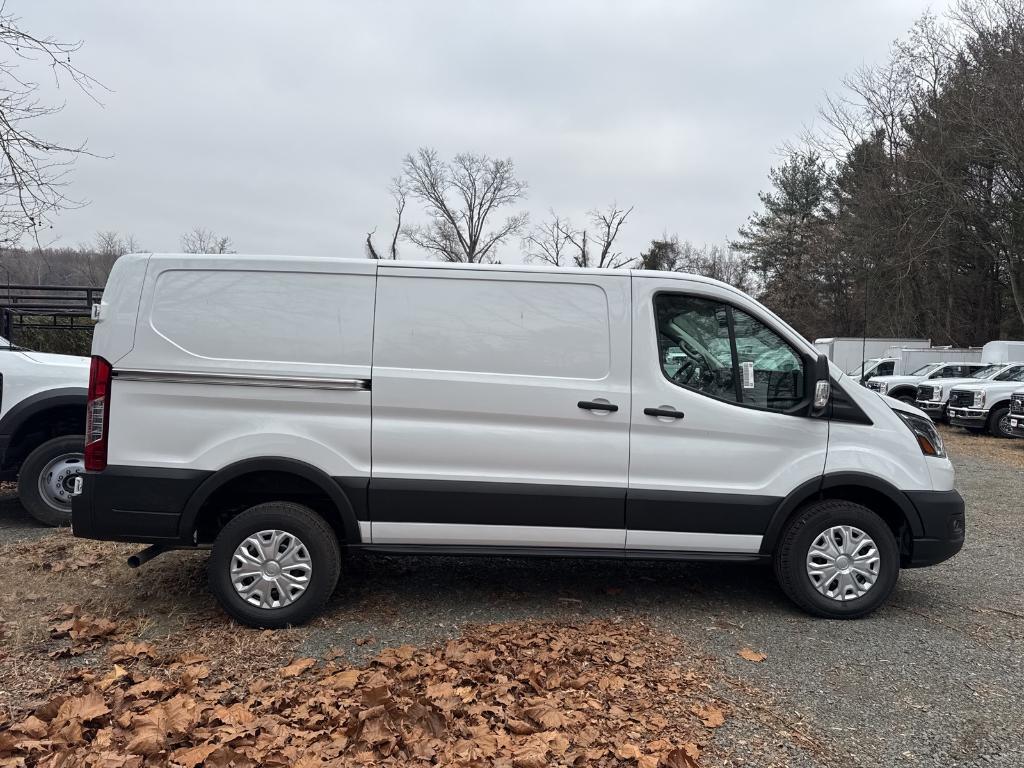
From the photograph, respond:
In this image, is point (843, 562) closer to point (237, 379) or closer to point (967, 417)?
point (237, 379)

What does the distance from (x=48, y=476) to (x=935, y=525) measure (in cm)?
662

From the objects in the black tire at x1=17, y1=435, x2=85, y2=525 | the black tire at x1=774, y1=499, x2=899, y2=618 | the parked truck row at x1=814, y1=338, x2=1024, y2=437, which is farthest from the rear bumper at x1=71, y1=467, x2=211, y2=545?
the parked truck row at x1=814, y1=338, x2=1024, y2=437

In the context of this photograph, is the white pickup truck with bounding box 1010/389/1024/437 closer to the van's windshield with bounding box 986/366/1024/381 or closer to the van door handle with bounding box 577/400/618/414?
the van's windshield with bounding box 986/366/1024/381

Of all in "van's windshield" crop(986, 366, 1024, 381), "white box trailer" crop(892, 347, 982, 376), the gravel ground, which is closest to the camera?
the gravel ground

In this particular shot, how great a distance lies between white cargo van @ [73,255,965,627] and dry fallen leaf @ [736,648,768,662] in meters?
0.61

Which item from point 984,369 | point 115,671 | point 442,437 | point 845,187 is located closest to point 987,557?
point 442,437

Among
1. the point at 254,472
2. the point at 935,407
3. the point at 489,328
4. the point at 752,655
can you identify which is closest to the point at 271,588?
the point at 254,472

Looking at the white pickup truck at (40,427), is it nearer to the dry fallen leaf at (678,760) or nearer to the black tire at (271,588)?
the black tire at (271,588)

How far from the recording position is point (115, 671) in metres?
3.45

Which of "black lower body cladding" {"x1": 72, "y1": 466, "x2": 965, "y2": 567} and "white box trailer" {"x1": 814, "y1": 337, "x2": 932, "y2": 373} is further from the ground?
"white box trailer" {"x1": 814, "y1": 337, "x2": 932, "y2": 373}

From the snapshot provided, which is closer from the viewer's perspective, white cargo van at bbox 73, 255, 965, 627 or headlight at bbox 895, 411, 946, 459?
white cargo van at bbox 73, 255, 965, 627

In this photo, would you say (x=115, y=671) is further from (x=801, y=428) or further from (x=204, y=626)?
(x=801, y=428)

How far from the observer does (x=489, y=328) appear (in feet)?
13.7

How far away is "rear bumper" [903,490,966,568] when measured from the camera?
14.3 ft
